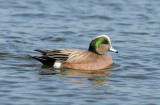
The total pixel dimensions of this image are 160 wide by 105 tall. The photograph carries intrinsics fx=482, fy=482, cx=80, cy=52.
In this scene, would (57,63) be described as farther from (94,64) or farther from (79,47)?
(79,47)

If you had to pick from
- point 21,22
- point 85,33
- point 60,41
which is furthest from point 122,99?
point 21,22

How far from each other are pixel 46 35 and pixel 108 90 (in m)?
5.73

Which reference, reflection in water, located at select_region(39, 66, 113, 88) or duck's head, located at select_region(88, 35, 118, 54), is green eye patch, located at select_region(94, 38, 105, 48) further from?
reflection in water, located at select_region(39, 66, 113, 88)

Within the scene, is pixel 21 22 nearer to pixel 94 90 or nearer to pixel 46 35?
pixel 46 35

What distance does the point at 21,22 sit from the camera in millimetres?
16156

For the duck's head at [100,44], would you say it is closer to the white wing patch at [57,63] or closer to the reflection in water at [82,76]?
the reflection in water at [82,76]

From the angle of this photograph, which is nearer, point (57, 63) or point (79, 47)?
point (57, 63)

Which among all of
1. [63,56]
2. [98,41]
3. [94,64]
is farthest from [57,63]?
Result: [98,41]

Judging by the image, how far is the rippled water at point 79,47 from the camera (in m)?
8.40

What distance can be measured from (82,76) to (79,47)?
300 cm

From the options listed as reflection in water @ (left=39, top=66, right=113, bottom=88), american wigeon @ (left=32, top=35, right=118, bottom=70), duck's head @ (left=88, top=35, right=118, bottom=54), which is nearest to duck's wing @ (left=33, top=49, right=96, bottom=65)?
american wigeon @ (left=32, top=35, right=118, bottom=70)

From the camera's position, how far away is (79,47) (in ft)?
42.0

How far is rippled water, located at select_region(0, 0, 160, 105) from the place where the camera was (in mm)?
8398

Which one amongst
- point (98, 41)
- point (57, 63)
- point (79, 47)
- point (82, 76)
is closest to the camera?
point (82, 76)
